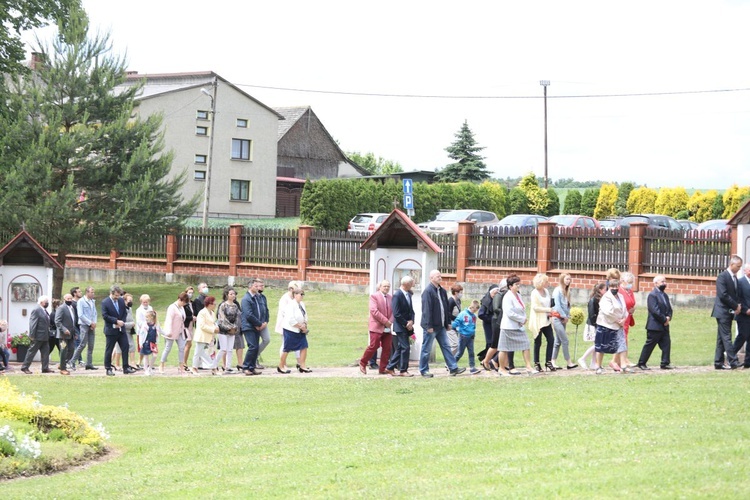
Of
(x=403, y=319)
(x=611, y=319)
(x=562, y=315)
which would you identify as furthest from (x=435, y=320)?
(x=611, y=319)

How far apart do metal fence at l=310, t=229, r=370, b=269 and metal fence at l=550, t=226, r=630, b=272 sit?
6452mm

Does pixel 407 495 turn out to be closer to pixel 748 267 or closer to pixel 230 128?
pixel 748 267

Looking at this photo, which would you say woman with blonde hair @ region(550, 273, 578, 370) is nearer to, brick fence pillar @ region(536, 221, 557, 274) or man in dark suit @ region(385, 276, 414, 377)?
man in dark suit @ region(385, 276, 414, 377)

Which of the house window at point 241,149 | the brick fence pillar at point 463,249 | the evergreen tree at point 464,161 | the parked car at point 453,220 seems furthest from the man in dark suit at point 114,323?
the evergreen tree at point 464,161

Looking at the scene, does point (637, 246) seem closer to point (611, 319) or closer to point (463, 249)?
point (463, 249)

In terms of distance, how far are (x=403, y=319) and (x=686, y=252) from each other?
41.3 feet

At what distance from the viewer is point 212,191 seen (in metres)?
64.2

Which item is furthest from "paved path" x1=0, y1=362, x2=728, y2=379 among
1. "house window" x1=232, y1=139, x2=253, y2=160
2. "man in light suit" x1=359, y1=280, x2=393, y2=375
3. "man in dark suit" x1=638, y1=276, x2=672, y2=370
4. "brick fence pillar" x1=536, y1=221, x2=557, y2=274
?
"house window" x1=232, y1=139, x2=253, y2=160

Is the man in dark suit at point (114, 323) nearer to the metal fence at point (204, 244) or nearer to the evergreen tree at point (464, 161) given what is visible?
the metal fence at point (204, 244)

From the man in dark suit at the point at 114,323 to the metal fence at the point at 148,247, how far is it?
58.8 feet

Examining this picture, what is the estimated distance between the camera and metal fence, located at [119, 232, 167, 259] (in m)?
38.9

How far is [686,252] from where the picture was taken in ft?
93.5

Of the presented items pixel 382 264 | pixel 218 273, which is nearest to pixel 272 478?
pixel 382 264

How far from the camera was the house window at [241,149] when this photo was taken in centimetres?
6556
